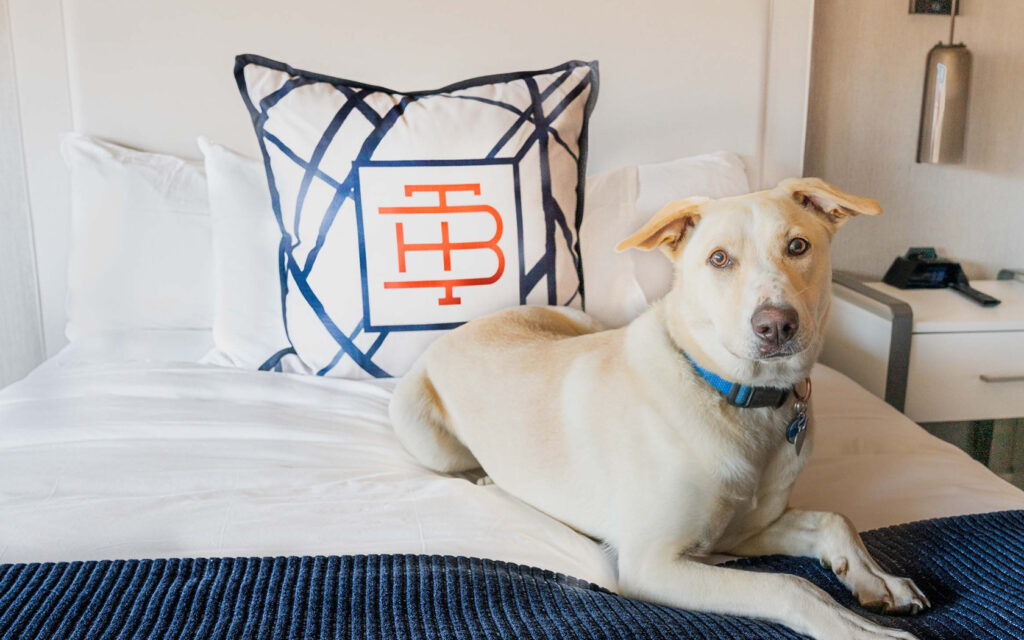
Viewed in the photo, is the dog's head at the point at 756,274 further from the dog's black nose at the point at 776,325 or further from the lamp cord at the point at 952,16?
the lamp cord at the point at 952,16

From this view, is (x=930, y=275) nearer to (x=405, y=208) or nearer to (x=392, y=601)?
(x=405, y=208)

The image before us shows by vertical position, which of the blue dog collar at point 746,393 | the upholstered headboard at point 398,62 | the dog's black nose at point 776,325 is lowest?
the blue dog collar at point 746,393

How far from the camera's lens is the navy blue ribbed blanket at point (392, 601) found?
0.85 metres

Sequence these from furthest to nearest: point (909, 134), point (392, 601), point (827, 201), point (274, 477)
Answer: point (909, 134) < point (274, 477) < point (827, 201) < point (392, 601)

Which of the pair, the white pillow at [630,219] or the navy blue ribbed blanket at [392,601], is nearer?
the navy blue ribbed blanket at [392,601]

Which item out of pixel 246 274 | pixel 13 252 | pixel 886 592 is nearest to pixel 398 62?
pixel 246 274

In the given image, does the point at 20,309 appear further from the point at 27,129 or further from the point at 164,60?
the point at 164,60

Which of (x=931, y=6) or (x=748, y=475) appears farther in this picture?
(x=931, y=6)

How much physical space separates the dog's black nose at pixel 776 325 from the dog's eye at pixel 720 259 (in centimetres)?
11

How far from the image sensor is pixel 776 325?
3.29 feet

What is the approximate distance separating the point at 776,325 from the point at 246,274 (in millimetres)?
1161

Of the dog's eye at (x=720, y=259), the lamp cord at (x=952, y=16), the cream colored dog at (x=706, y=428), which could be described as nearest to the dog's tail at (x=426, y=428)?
the cream colored dog at (x=706, y=428)

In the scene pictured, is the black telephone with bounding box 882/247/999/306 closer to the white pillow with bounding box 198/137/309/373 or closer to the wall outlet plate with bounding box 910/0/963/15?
the wall outlet plate with bounding box 910/0/963/15

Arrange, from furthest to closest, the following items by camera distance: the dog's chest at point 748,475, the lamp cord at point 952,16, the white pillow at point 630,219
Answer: the lamp cord at point 952,16
the white pillow at point 630,219
the dog's chest at point 748,475
